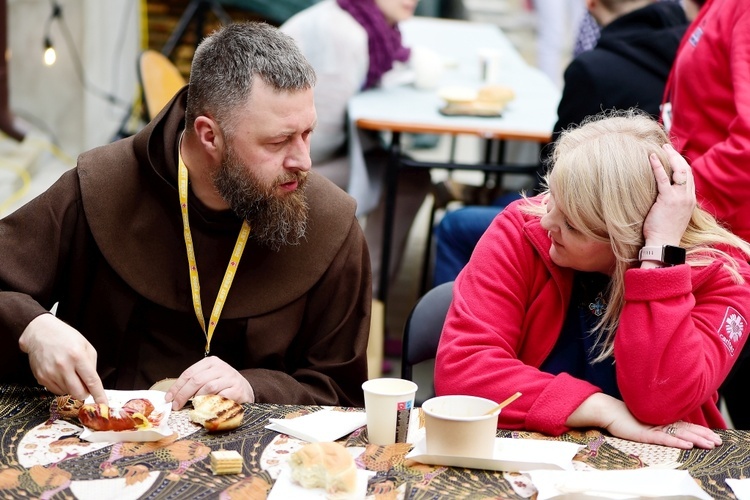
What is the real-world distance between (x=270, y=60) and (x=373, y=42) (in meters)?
2.78

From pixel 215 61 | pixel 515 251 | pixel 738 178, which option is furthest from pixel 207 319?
pixel 738 178

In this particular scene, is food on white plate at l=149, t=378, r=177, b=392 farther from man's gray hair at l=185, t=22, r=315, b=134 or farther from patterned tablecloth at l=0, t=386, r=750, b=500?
man's gray hair at l=185, t=22, r=315, b=134

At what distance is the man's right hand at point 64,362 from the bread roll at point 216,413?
0.19m

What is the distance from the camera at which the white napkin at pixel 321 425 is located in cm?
193

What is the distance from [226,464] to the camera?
5.79 feet

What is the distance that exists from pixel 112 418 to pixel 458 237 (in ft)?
8.11

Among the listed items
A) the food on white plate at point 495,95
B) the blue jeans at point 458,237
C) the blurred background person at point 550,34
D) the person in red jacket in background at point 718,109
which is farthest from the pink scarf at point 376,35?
the blurred background person at point 550,34

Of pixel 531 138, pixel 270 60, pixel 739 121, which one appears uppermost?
pixel 270 60

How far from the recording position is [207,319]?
A: 8.36 feet

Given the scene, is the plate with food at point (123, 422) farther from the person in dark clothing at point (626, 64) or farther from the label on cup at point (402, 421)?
the person in dark clothing at point (626, 64)

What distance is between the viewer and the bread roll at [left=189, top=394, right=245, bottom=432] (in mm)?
1936

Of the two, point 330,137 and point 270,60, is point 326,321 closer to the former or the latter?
point 270,60

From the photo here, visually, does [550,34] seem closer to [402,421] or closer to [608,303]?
[608,303]

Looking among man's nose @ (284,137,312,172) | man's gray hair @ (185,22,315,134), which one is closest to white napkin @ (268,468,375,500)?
man's nose @ (284,137,312,172)
